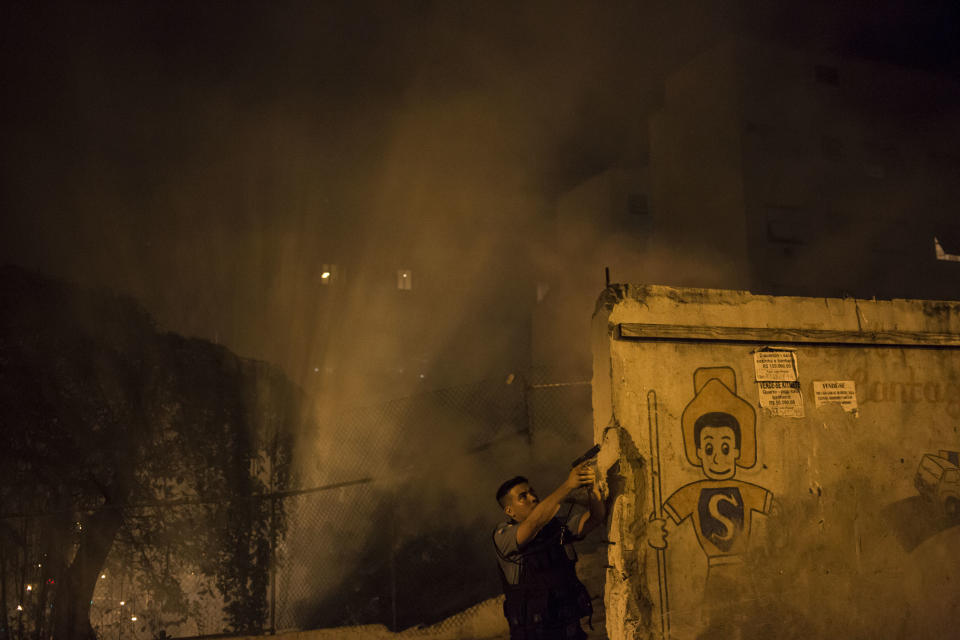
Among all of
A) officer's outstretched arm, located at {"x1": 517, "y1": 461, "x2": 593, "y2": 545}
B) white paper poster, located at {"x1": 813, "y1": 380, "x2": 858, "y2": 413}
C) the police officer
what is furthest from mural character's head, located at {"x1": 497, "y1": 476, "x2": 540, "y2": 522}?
white paper poster, located at {"x1": 813, "y1": 380, "x2": 858, "y2": 413}

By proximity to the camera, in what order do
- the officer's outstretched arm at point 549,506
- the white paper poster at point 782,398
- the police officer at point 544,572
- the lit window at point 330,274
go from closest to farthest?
the officer's outstretched arm at point 549,506
the police officer at point 544,572
the white paper poster at point 782,398
the lit window at point 330,274

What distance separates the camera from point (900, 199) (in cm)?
2053

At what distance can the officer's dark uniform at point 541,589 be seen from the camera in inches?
147

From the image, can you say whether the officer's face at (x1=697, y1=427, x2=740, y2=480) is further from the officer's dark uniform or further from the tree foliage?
the tree foliage

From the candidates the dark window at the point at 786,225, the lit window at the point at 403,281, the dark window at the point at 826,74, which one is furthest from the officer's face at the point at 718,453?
the lit window at the point at 403,281

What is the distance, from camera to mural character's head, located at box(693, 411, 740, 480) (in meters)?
4.12

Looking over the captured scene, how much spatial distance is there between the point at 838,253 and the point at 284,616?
17.6 meters

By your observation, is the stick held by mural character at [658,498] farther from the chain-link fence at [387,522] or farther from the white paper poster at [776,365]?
the chain-link fence at [387,522]

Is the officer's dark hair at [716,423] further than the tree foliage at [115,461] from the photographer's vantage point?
No

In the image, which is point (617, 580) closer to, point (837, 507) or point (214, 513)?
point (837, 507)

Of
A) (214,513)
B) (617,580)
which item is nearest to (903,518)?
(617,580)

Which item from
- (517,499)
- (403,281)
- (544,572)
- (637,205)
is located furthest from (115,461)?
(403,281)

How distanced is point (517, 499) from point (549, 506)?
0.53 meters

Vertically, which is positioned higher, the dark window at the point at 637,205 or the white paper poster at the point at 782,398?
the dark window at the point at 637,205
